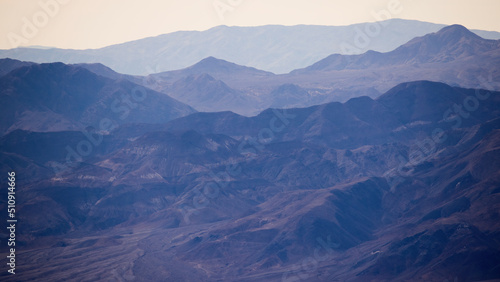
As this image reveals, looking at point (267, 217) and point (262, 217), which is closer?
point (267, 217)

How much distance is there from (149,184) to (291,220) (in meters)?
53.8

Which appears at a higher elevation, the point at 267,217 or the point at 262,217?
the point at 267,217

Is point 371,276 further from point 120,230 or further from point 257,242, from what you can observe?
point 120,230

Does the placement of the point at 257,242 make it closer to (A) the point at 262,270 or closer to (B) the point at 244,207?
(A) the point at 262,270

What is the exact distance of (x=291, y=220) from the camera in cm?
14338

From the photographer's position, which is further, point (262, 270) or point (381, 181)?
point (381, 181)

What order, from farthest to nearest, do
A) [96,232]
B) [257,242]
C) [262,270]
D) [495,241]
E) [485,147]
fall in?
[96,232]
[485,147]
[257,242]
[262,270]
[495,241]

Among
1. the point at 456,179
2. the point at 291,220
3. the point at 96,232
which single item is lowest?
the point at 96,232

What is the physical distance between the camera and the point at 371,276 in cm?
11250

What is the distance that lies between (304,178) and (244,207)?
24.9 meters

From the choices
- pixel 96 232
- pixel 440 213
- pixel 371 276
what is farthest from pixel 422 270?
pixel 96 232

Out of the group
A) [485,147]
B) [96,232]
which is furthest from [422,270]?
[96,232]

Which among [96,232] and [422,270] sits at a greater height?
[422,270]

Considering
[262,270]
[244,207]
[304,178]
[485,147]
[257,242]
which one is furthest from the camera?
[304,178]
